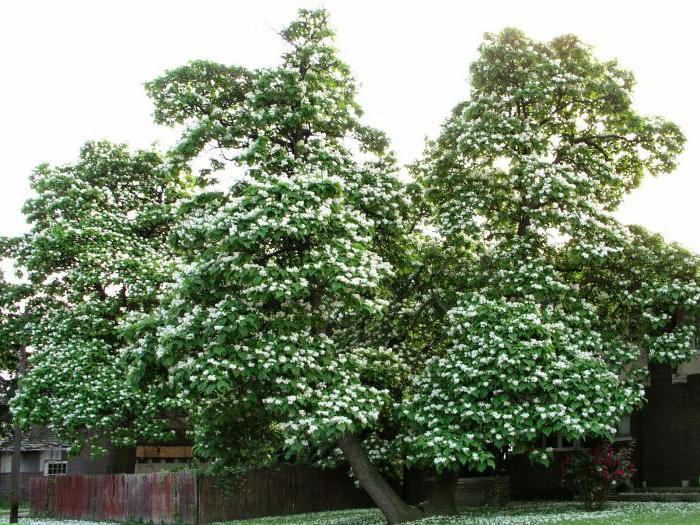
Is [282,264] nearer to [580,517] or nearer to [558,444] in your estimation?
[580,517]

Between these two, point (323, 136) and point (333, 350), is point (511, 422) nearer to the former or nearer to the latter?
point (333, 350)

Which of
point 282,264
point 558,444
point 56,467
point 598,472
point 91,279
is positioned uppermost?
point 91,279

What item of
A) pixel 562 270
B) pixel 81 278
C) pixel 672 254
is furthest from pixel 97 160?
pixel 672 254

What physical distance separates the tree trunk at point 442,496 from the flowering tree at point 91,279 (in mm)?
10299

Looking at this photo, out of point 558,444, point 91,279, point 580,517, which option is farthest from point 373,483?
point 91,279

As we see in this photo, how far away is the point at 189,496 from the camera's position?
26953 mm

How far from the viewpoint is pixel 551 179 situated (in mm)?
19297

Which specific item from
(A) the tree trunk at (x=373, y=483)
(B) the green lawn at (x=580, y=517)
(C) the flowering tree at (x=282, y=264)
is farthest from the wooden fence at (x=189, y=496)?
(A) the tree trunk at (x=373, y=483)

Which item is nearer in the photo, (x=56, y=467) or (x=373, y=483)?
(x=373, y=483)

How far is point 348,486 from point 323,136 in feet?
58.0

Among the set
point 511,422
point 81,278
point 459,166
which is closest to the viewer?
point 511,422

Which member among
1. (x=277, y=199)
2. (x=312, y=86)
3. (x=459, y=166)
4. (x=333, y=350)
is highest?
(x=312, y=86)

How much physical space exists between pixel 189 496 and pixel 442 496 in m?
9.87

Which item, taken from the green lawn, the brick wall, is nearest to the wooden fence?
the green lawn
